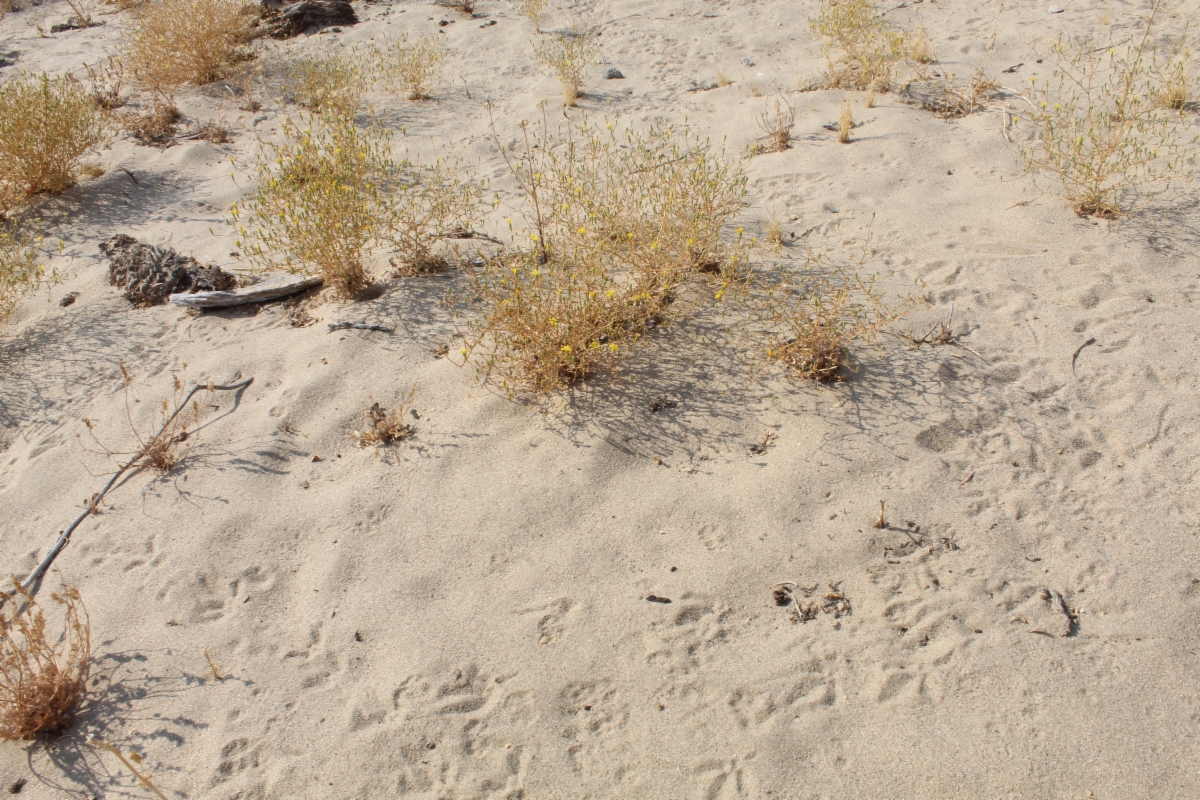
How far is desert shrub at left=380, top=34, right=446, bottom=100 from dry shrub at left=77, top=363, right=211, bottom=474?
3.82 meters

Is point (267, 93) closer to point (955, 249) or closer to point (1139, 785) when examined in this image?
point (955, 249)

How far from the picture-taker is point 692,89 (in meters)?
6.05

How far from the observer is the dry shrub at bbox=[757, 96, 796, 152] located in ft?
16.4

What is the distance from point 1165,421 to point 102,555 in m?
4.10

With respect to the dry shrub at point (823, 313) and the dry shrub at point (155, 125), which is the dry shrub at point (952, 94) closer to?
the dry shrub at point (823, 313)

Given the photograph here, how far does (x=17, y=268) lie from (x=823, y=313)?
4673mm

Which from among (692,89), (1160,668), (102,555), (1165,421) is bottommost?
(102,555)

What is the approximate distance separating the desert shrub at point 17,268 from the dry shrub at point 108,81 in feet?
6.21

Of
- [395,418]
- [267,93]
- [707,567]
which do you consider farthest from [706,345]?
[267,93]

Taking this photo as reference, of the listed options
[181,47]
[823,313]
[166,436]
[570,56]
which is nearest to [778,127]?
[570,56]

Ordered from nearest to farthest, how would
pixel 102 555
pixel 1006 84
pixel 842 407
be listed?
pixel 102 555 → pixel 842 407 → pixel 1006 84

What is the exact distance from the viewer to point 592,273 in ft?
11.3

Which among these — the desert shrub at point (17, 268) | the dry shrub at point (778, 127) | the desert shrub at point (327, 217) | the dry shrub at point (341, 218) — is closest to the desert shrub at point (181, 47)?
the desert shrub at point (17, 268)

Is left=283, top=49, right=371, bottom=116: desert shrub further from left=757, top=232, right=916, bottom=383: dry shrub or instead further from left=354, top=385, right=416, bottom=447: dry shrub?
left=757, top=232, right=916, bottom=383: dry shrub
